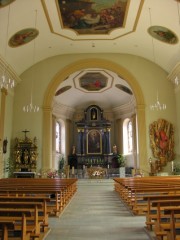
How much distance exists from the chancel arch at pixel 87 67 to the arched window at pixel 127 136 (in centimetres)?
567

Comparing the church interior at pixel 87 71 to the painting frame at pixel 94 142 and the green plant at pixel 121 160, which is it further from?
the painting frame at pixel 94 142

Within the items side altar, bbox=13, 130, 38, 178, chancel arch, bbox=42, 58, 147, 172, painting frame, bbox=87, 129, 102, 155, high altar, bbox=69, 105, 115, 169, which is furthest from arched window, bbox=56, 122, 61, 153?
side altar, bbox=13, 130, 38, 178

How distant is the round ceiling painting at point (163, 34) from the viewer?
1316 cm

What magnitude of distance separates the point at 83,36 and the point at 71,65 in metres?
2.71

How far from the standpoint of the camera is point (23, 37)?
1369 centimetres

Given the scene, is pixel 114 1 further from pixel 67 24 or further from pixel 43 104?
pixel 43 104

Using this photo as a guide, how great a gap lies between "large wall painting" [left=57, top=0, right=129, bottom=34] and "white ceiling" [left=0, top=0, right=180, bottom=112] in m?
0.34

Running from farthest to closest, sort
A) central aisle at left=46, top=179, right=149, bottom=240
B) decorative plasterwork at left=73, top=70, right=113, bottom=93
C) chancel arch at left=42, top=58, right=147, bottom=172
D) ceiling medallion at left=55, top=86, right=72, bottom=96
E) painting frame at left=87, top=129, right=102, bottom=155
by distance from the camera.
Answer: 1. painting frame at left=87, top=129, right=102, bottom=155
2. ceiling medallion at left=55, top=86, right=72, bottom=96
3. decorative plasterwork at left=73, top=70, right=113, bottom=93
4. chancel arch at left=42, top=58, right=147, bottom=172
5. central aisle at left=46, top=179, right=149, bottom=240

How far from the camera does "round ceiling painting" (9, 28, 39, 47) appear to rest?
13247mm

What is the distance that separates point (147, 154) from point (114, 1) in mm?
8756

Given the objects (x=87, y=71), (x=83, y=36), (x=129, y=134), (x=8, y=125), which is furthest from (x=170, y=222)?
(x=129, y=134)

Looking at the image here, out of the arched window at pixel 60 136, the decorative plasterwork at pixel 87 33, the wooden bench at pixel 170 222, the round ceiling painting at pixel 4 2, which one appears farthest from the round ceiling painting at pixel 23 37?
the wooden bench at pixel 170 222

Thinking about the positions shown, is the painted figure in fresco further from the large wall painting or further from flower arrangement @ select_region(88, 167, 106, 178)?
the large wall painting

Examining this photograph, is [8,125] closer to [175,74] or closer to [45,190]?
[175,74]
